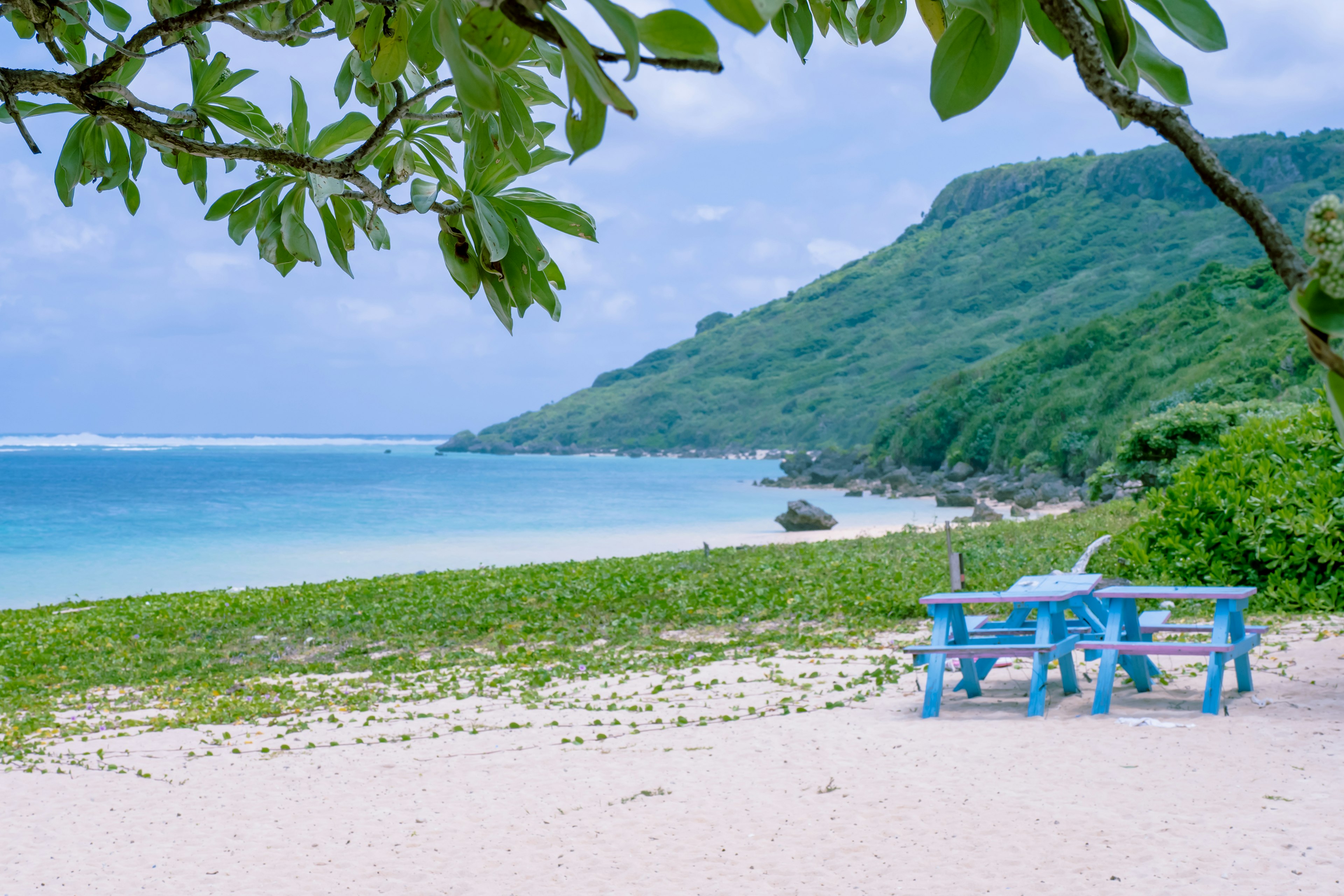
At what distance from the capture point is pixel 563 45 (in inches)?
26.1

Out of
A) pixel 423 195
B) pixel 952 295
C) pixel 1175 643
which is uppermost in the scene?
pixel 952 295

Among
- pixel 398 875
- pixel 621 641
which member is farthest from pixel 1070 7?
pixel 621 641

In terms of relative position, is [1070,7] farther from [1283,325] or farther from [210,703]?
[1283,325]

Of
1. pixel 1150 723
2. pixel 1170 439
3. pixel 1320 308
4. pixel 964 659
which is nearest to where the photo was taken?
pixel 1320 308

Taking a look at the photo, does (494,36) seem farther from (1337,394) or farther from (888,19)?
(888,19)

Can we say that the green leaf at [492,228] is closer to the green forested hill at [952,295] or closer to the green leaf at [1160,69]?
the green leaf at [1160,69]

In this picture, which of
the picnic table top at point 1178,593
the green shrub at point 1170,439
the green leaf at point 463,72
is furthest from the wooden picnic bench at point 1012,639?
the green shrub at point 1170,439

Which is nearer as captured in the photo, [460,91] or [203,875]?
[460,91]

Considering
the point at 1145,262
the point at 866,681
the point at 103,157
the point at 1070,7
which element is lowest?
the point at 866,681

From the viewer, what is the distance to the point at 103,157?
1874mm

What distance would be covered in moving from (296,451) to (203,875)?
15542 cm

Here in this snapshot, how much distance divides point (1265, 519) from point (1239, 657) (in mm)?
2858

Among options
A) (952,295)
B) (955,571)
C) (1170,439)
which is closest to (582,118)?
(955,571)

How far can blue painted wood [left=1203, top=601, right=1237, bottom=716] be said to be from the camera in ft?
16.5
